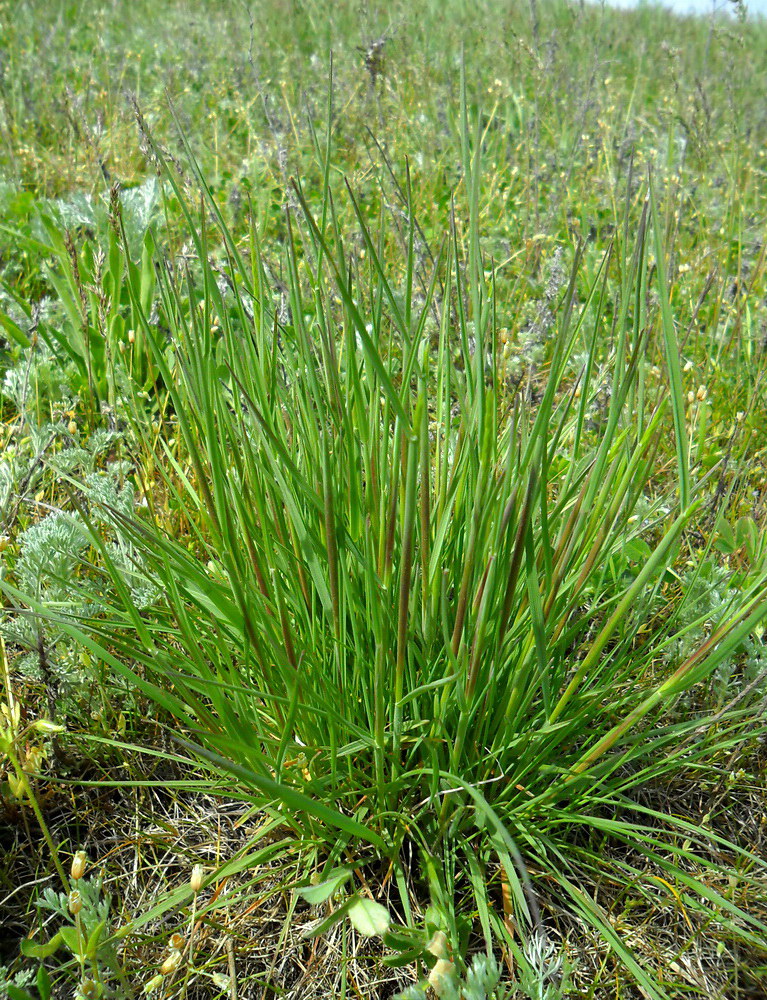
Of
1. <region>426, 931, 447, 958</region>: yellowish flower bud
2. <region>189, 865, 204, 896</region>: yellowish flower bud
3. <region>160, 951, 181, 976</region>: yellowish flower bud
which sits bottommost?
<region>160, 951, 181, 976</region>: yellowish flower bud

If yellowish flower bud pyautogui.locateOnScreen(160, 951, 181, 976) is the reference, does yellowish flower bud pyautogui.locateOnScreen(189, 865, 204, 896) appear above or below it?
above

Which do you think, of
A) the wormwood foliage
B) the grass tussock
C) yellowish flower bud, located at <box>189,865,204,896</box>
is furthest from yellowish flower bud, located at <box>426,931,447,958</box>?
yellowish flower bud, located at <box>189,865,204,896</box>

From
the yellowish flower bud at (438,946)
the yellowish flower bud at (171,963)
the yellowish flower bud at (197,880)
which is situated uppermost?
the yellowish flower bud at (438,946)

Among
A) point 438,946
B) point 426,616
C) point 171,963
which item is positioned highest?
point 426,616

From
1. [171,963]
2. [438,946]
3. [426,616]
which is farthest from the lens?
[426,616]

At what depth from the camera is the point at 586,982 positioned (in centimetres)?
105

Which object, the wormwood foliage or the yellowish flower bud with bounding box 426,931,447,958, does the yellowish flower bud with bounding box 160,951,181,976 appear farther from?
the yellowish flower bud with bounding box 426,931,447,958

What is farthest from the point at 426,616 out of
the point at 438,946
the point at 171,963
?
the point at 171,963

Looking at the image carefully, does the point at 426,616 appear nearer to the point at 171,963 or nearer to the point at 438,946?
the point at 438,946

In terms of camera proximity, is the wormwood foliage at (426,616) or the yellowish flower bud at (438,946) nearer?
the yellowish flower bud at (438,946)

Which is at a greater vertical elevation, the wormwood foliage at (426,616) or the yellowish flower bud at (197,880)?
the wormwood foliage at (426,616)

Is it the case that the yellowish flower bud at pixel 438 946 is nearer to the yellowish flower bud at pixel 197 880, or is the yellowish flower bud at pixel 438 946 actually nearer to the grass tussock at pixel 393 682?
the grass tussock at pixel 393 682

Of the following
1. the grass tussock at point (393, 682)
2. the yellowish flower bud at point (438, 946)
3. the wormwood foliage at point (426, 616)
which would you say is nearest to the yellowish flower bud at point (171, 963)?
the grass tussock at point (393, 682)

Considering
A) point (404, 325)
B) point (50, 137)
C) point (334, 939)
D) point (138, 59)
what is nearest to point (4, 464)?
point (404, 325)
